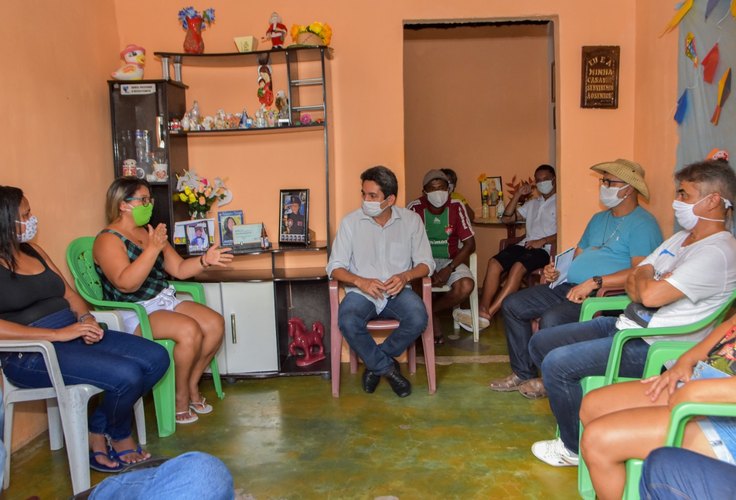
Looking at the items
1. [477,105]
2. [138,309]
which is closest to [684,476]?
[138,309]

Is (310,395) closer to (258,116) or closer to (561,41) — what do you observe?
(258,116)

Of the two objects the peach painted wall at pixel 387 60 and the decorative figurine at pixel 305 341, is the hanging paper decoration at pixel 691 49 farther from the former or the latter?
the decorative figurine at pixel 305 341

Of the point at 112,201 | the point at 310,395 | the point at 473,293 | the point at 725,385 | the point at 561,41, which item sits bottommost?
the point at 310,395

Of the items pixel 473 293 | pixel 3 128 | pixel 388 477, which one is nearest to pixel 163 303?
pixel 3 128

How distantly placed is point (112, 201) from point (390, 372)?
180 cm

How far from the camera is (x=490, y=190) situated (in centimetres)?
681

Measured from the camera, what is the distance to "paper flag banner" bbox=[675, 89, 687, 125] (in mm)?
3342

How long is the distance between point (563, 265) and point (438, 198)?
60.3 inches

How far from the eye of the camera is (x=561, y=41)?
412cm

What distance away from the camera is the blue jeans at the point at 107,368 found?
2.67m

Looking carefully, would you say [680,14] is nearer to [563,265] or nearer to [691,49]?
[691,49]

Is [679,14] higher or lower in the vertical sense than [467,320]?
higher

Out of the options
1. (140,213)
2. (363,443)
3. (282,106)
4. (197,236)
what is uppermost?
(282,106)

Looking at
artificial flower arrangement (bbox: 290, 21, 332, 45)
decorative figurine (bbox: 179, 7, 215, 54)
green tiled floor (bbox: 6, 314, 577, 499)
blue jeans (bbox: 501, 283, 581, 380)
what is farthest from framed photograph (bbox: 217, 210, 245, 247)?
blue jeans (bbox: 501, 283, 581, 380)
